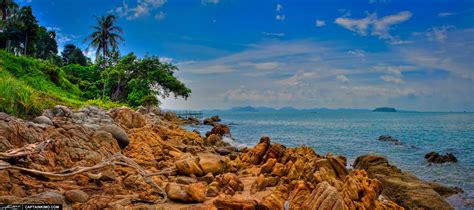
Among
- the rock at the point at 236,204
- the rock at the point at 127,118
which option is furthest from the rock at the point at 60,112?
the rock at the point at 236,204

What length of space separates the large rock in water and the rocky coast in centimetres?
→ 3

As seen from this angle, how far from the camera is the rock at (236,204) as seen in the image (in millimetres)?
6471

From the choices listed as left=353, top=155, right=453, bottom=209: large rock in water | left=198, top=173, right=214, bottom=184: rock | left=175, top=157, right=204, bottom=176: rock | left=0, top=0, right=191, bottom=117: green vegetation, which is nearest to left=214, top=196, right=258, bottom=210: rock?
left=198, top=173, right=214, bottom=184: rock

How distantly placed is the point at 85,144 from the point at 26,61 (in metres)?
26.3

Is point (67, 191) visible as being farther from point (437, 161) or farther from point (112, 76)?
point (112, 76)

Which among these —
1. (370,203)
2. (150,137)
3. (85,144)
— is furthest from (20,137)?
(370,203)

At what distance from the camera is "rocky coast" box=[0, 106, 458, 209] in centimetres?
Answer: 643

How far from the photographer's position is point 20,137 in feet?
25.6

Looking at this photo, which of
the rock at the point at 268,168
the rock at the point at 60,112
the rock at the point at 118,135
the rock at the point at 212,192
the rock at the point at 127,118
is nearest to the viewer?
the rock at the point at 212,192

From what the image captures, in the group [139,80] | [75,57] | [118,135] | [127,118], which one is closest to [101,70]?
[139,80]

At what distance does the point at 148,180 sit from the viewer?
8188 mm

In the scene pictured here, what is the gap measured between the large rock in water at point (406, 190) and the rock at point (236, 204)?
236 inches

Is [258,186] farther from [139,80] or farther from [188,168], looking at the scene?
[139,80]

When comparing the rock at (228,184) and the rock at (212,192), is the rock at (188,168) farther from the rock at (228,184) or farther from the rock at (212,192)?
the rock at (212,192)
